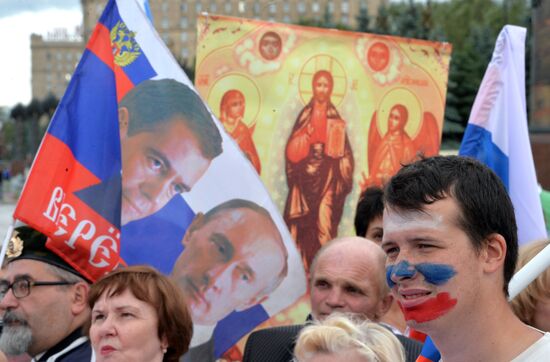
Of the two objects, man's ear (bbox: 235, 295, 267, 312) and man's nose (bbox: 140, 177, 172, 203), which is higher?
man's nose (bbox: 140, 177, 172, 203)

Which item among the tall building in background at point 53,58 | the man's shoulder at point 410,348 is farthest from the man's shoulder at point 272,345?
the tall building in background at point 53,58

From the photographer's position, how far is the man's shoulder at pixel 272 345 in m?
3.24

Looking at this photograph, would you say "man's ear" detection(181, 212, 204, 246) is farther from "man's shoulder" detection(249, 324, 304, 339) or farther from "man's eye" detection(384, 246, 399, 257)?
"man's eye" detection(384, 246, 399, 257)

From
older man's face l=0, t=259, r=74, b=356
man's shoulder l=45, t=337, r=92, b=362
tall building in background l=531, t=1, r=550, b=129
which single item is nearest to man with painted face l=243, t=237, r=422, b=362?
man's shoulder l=45, t=337, r=92, b=362

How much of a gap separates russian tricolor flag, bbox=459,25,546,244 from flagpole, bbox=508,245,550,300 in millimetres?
2128

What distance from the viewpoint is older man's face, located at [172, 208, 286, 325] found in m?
3.77

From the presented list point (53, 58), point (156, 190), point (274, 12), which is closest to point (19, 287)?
point (156, 190)

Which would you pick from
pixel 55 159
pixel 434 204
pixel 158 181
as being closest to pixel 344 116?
pixel 158 181

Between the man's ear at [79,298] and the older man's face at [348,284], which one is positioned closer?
the older man's face at [348,284]

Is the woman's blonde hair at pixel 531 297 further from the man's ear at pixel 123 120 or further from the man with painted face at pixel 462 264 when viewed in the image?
the man's ear at pixel 123 120

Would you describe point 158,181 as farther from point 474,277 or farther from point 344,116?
point 474,277

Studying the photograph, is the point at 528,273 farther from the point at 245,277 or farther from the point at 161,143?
the point at 161,143

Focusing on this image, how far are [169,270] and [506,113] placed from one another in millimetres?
1739

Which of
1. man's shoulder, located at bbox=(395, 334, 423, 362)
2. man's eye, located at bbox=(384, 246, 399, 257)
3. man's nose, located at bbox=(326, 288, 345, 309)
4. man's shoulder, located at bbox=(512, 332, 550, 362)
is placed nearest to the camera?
man's shoulder, located at bbox=(512, 332, 550, 362)
